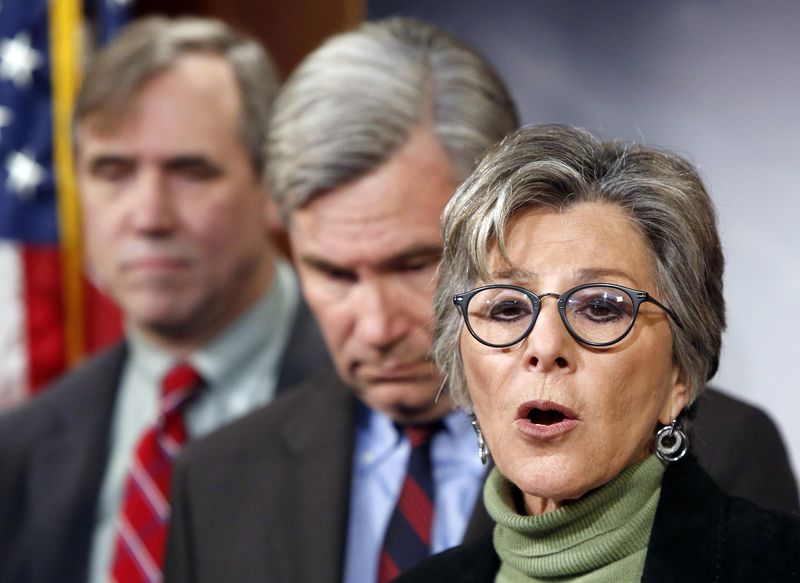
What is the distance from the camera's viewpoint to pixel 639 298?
1.71 m

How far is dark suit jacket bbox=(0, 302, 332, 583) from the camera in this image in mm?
3338

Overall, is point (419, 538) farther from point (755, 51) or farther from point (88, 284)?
point (88, 284)

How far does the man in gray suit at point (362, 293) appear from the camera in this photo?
8.07 ft

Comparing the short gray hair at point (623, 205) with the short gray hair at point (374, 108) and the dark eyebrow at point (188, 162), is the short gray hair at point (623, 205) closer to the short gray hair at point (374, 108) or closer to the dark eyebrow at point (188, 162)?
the short gray hair at point (374, 108)

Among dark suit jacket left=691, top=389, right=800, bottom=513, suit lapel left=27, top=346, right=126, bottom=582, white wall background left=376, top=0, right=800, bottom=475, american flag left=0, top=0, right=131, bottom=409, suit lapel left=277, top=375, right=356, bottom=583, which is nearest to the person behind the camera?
dark suit jacket left=691, top=389, right=800, bottom=513

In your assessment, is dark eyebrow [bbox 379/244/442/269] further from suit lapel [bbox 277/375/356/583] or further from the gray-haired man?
suit lapel [bbox 277/375/356/583]

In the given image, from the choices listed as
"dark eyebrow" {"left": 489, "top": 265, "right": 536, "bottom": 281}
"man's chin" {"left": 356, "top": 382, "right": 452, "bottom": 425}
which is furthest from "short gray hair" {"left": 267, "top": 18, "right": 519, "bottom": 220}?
"dark eyebrow" {"left": 489, "top": 265, "right": 536, "bottom": 281}

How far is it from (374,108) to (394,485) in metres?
0.66

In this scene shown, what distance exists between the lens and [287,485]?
262 centimetres

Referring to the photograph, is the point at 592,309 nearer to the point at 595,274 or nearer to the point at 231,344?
the point at 595,274

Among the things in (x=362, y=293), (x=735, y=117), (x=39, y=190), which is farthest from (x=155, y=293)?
(x=735, y=117)

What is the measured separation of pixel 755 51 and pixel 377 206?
2.89ft

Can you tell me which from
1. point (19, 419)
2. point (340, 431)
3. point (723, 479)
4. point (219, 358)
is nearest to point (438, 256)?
point (340, 431)

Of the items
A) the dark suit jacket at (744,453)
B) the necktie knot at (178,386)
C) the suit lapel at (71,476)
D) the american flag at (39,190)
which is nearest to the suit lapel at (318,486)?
the dark suit jacket at (744,453)
